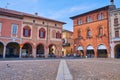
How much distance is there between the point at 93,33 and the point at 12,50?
19623 millimetres

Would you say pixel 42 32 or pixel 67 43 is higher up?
pixel 42 32

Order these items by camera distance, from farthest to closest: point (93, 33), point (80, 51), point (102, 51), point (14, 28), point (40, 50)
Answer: point (80, 51) → point (93, 33) → point (102, 51) → point (40, 50) → point (14, 28)

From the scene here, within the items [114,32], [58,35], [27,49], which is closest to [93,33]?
[114,32]

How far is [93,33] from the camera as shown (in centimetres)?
4044

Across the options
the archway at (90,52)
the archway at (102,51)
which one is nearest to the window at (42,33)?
the archway at (90,52)

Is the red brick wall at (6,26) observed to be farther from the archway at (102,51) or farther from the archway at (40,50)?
the archway at (102,51)

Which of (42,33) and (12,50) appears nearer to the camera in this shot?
(12,50)

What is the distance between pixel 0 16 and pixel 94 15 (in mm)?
22139

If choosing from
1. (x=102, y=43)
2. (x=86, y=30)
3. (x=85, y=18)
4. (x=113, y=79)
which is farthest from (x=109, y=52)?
(x=113, y=79)

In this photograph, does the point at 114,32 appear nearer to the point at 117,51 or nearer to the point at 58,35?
the point at 117,51

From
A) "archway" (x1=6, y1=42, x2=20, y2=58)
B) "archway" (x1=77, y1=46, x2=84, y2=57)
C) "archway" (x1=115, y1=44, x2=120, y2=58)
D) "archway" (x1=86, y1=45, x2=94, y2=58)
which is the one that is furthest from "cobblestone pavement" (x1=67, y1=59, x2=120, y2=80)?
"archway" (x1=77, y1=46, x2=84, y2=57)

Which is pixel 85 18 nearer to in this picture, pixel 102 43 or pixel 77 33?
pixel 77 33

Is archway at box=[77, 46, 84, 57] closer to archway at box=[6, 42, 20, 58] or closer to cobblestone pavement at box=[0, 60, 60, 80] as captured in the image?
archway at box=[6, 42, 20, 58]

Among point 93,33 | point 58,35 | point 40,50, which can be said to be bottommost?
point 40,50
